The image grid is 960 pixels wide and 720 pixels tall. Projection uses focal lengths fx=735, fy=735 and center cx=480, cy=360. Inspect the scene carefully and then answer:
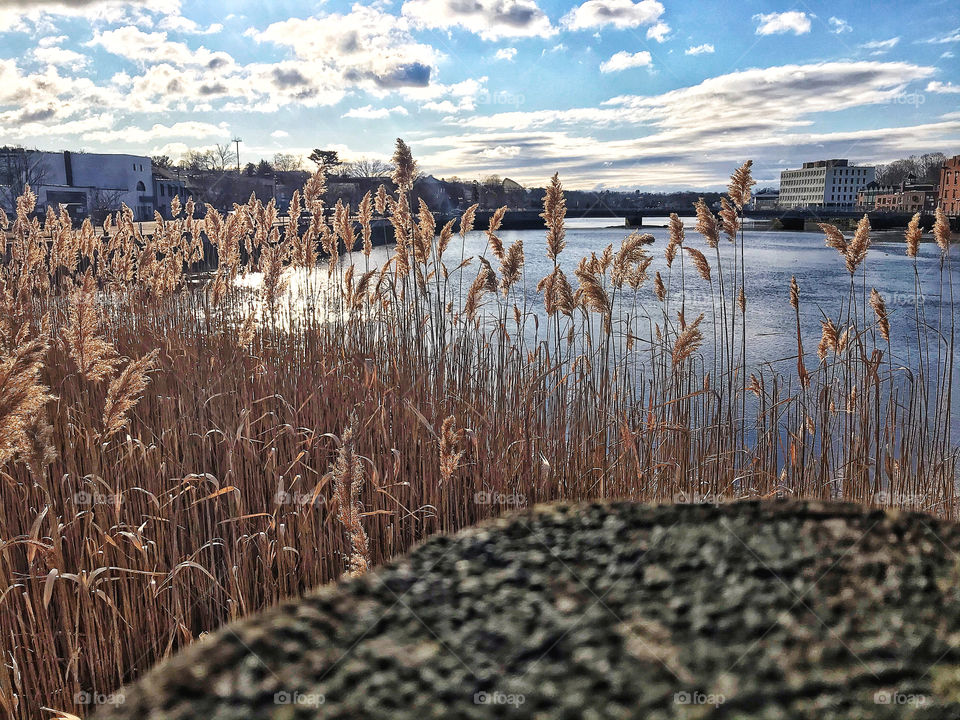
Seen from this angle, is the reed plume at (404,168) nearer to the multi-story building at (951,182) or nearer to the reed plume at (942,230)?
the reed plume at (942,230)

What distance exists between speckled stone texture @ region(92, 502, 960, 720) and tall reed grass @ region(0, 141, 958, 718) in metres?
0.61

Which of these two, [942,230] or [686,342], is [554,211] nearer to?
[686,342]

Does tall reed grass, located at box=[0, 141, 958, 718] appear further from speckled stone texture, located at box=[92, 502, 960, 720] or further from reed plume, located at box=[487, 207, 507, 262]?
speckled stone texture, located at box=[92, 502, 960, 720]

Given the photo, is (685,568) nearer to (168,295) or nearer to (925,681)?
(925,681)

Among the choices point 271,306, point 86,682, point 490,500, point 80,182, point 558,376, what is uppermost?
point 80,182

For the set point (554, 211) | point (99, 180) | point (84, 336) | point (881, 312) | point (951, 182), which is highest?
point (99, 180)

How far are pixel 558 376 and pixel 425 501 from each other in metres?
1.57

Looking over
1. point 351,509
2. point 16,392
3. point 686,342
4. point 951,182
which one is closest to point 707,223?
point 686,342

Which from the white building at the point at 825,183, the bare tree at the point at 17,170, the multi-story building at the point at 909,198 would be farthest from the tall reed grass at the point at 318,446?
the white building at the point at 825,183

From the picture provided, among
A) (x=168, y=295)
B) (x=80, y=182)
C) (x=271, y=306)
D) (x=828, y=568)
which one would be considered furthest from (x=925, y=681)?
(x=80, y=182)

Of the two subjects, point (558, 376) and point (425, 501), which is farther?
point (558, 376)

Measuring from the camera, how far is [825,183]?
366ft

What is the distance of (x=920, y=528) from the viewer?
155 centimetres

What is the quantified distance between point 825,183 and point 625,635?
411 ft
